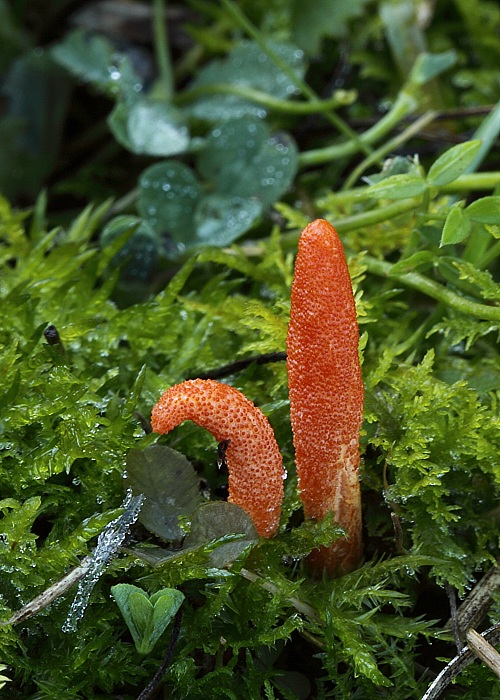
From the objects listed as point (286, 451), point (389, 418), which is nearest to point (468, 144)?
point (389, 418)

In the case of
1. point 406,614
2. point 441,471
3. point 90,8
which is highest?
point 90,8

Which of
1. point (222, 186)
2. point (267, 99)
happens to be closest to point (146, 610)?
point (222, 186)

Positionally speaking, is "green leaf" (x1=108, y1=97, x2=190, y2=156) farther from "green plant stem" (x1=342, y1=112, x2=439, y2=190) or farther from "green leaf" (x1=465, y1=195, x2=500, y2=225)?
"green leaf" (x1=465, y1=195, x2=500, y2=225)

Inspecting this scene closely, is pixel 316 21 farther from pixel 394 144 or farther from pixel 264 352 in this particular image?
pixel 264 352

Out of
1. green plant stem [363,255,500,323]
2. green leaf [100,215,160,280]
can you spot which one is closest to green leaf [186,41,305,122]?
green leaf [100,215,160,280]

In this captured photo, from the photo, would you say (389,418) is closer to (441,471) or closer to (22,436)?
(441,471)

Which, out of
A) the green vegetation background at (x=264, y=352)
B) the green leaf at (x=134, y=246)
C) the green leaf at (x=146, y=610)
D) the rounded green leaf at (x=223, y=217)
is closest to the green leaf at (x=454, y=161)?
the green vegetation background at (x=264, y=352)
